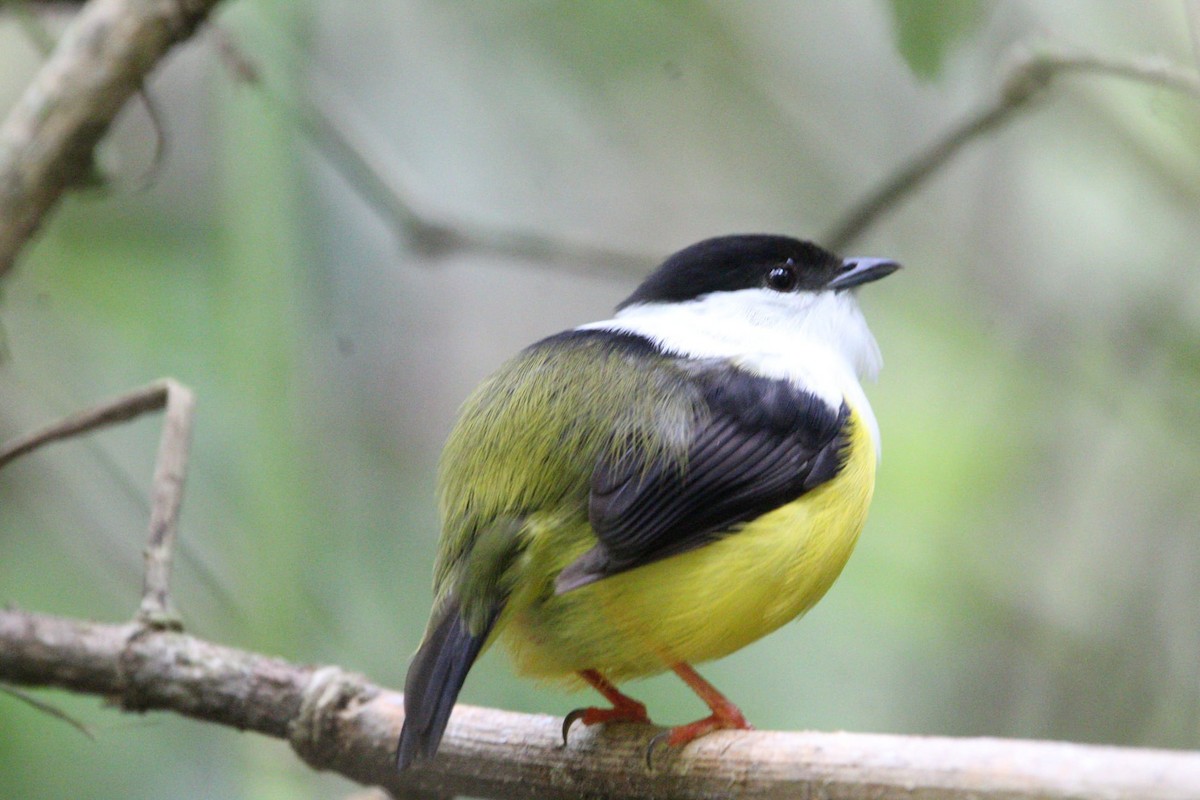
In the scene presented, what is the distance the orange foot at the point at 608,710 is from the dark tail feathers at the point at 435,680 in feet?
0.92

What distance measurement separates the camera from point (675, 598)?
2191mm

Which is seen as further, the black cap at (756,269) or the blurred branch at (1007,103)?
the black cap at (756,269)

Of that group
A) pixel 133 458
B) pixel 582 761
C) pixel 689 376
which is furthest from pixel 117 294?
pixel 582 761

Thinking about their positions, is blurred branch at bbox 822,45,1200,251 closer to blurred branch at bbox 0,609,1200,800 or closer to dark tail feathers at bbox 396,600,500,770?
blurred branch at bbox 0,609,1200,800

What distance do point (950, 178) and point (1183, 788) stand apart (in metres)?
4.18

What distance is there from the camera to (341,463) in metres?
4.26

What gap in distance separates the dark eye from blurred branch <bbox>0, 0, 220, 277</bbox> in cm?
135

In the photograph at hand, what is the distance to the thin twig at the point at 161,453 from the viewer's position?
2430 millimetres

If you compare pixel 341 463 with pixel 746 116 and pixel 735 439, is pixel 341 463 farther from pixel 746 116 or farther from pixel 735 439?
pixel 735 439

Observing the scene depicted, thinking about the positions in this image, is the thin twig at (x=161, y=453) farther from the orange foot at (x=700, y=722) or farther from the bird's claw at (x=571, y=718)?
the orange foot at (x=700, y=722)

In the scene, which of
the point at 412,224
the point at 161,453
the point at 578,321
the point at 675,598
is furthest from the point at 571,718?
the point at 578,321

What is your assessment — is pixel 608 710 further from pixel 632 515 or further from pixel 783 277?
pixel 783 277

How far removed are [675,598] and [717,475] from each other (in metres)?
0.23

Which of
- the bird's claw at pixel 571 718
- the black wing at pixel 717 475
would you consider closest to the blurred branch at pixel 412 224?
the black wing at pixel 717 475
